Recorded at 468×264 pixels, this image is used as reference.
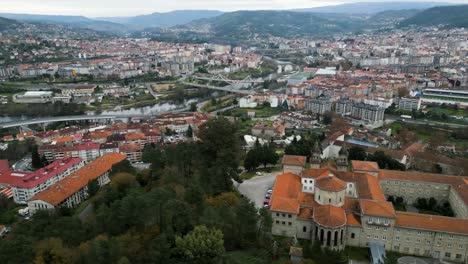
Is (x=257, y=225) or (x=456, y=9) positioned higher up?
(x=456, y=9)

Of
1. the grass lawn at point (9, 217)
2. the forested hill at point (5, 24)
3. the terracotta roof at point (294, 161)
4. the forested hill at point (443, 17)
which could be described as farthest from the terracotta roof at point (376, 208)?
the forested hill at point (5, 24)

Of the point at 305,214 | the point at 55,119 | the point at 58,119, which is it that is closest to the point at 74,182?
the point at 305,214

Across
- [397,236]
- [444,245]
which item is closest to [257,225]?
→ [397,236]

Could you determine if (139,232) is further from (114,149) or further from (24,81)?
(24,81)

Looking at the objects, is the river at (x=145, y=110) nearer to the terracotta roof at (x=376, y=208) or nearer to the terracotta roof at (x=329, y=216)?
the terracotta roof at (x=329, y=216)

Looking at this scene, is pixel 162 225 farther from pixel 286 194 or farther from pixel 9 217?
pixel 9 217

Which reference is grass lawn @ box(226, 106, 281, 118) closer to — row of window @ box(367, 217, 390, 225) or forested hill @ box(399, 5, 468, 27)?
row of window @ box(367, 217, 390, 225)
